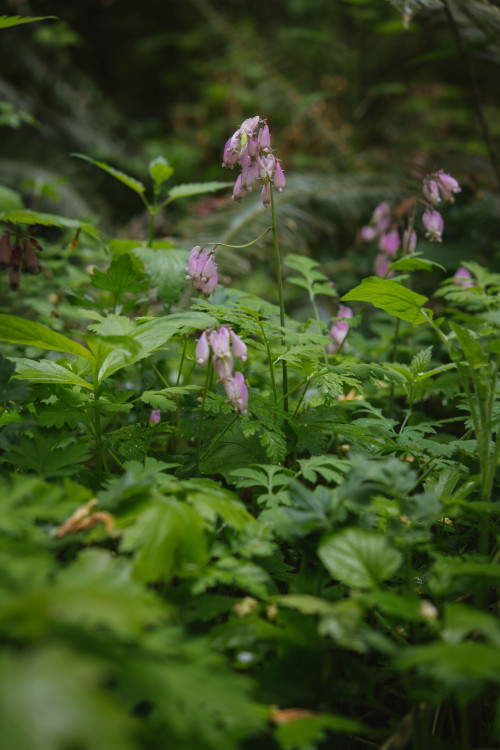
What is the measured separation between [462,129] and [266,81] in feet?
7.63

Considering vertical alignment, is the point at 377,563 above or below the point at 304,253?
above

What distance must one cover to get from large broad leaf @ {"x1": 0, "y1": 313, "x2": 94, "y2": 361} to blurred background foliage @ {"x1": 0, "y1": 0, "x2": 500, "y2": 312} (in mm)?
1833

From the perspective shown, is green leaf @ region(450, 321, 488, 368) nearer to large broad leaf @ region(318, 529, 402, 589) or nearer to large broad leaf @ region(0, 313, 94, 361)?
large broad leaf @ region(318, 529, 402, 589)

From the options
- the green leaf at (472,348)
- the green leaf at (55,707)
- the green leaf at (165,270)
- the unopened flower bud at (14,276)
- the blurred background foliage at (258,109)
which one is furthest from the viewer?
the blurred background foliage at (258,109)

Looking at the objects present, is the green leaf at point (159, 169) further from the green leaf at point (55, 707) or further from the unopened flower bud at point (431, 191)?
the green leaf at point (55, 707)

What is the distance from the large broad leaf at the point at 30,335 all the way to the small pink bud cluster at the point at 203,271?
0.44 meters

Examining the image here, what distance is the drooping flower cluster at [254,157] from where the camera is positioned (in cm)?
148

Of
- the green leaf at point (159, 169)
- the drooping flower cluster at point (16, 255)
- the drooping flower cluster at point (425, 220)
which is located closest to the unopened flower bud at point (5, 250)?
the drooping flower cluster at point (16, 255)

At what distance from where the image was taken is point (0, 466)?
1.26 m

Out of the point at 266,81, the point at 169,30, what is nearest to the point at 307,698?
the point at 266,81

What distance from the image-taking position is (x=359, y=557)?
2.85ft

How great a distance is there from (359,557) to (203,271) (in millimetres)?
967

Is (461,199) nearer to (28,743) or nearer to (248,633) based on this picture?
(248,633)

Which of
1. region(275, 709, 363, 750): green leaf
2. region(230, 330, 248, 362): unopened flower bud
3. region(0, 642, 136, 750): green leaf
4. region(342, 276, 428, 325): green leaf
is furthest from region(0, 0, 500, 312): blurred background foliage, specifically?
region(0, 642, 136, 750): green leaf
